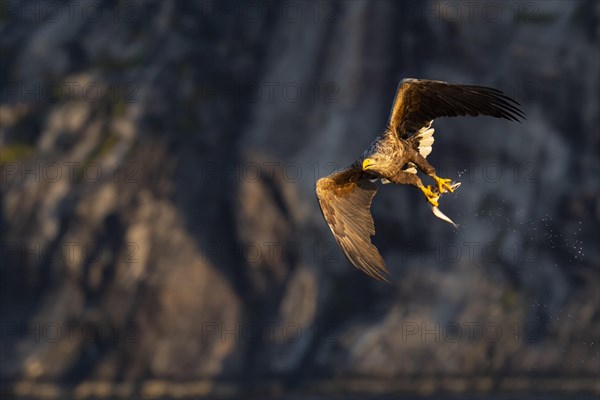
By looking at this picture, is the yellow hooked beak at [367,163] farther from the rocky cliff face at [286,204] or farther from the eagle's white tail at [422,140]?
the rocky cliff face at [286,204]

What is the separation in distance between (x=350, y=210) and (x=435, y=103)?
2.91 metres

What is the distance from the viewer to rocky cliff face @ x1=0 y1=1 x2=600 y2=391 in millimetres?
56719

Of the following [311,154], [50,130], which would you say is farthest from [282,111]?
[50,130]

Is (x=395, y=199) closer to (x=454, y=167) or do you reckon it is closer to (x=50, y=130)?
(x=454, y=167)

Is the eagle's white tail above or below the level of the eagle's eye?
above

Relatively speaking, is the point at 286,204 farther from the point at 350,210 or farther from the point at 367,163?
the point at 367,163

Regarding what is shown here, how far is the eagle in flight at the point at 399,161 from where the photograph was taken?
76.2ft

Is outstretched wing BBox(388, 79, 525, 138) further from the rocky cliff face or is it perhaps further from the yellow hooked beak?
the rocky cliff face

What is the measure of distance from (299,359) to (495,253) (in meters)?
9.75

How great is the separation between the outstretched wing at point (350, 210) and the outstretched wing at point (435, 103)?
1379 millimetres

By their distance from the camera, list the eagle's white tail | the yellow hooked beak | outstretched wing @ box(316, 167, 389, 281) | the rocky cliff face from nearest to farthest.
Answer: the yellow hooked beak, the eagle's white tail, outstretched wing @ box(316, 167, 389, 281), the rocky cliff face

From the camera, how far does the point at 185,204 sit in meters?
62.0

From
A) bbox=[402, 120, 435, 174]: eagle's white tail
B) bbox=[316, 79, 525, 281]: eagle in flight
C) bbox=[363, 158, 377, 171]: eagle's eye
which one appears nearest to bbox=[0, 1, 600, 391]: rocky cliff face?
bbox=[316, 79, 525, 281]: eagle in flight

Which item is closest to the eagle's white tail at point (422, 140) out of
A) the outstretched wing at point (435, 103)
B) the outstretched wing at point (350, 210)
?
the outstretched wing at point (435, 103)
